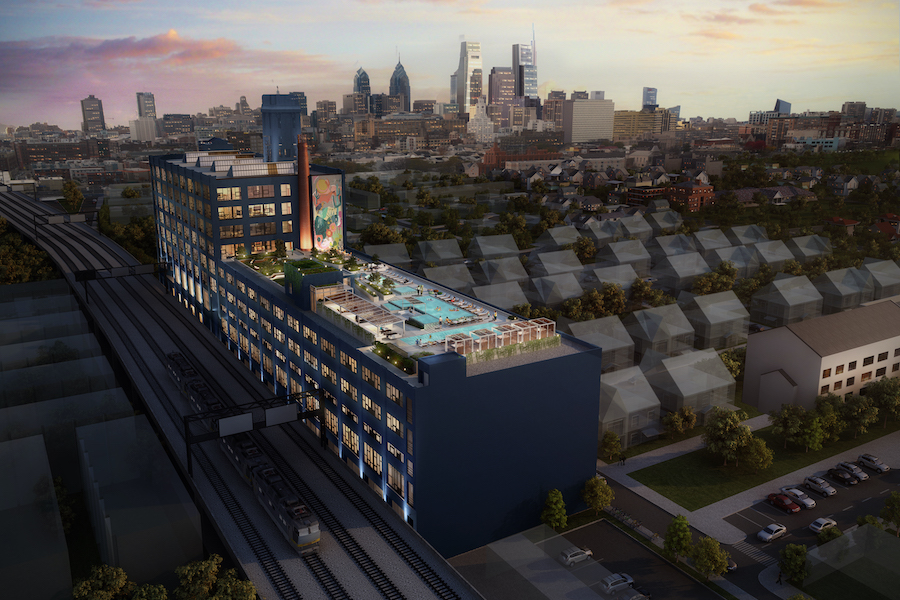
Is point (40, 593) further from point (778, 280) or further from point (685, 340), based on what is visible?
point (778, 280)

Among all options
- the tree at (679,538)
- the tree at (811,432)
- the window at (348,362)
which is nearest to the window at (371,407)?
the window at (348,362)

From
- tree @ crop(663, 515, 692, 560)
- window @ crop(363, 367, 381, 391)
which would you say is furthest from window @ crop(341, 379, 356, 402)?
tree @ crop(663, 515, 692, 560)

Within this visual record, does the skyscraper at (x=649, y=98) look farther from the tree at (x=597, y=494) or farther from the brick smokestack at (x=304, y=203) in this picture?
the tree at (x=597, y=494)

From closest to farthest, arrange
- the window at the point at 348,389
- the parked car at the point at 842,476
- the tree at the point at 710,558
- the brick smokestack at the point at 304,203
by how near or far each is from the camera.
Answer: the tree at the point at 710,558 → the window at the point at 348,389 → the parked car at the point at 842,476 → the brick smokestack at the point at 304,203

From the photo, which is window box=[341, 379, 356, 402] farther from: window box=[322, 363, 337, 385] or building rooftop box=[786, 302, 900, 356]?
building rooftop box=[786, 302, 900, 356]

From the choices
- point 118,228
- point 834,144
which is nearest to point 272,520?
point 118,228

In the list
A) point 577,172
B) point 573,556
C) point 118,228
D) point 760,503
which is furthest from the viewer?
point 577,172

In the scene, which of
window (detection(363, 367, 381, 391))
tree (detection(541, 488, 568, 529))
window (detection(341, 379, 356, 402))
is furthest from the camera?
window (detection(341, 379, 356, 402))
